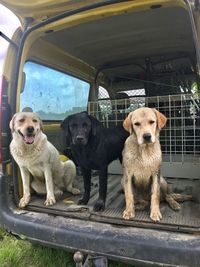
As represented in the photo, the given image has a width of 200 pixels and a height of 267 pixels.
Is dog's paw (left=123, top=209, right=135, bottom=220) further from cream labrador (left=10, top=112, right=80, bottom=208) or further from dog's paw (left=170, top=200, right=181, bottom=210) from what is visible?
cream labrador (left=10, top=112, right=80, bottom=208)

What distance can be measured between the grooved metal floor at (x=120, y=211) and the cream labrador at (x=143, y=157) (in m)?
0.10

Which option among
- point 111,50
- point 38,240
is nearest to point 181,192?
point 38,240

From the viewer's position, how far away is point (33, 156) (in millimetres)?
3275

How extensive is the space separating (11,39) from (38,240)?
6.50ft

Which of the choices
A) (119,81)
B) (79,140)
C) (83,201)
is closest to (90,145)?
(79,140)

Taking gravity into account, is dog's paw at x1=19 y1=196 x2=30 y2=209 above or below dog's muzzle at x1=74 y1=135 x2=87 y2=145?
below

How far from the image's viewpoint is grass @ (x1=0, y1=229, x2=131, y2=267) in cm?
312

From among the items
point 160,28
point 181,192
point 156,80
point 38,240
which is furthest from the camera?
point 156,80

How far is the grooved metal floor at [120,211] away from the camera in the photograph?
247 centimetres

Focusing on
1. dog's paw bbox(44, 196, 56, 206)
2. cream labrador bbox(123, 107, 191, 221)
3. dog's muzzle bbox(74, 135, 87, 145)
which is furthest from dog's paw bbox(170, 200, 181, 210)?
dog's paw bbox(44, 196, 56, 206)

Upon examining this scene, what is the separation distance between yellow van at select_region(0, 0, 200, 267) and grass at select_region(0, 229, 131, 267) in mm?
492

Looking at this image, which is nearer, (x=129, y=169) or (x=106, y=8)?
(x=106, y=8)

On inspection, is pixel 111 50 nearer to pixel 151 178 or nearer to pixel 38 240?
pixel 151 178

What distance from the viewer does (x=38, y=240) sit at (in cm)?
266
